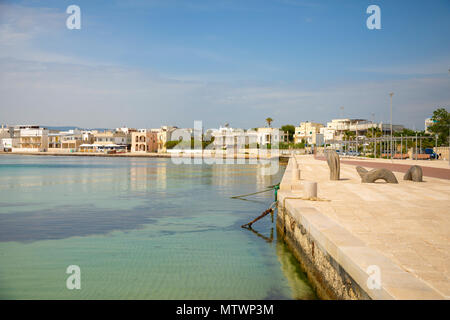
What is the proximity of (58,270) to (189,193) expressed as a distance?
17455 mm

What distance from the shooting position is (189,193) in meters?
26.8

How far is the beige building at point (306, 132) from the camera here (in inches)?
5202

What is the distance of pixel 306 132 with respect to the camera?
443 ft

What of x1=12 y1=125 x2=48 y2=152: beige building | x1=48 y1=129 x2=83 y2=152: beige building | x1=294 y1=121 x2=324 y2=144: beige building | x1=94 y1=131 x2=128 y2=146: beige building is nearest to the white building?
x1=294 y1=121 x2=324 y2=144: beige building

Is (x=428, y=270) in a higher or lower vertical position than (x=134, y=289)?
higher

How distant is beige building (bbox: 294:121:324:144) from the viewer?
13212 centimetres

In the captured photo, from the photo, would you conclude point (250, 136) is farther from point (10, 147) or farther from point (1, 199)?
point (1, 199)

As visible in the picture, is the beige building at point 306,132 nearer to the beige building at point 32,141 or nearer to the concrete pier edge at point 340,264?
the beige building at point 32,141

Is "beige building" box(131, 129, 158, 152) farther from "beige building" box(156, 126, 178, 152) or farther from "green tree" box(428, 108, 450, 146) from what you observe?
"green tree" box(428, 108, 450, 146)

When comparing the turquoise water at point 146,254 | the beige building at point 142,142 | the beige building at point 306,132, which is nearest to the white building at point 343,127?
the beige building at point 306,132

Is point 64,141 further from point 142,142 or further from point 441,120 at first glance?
point 441,120
